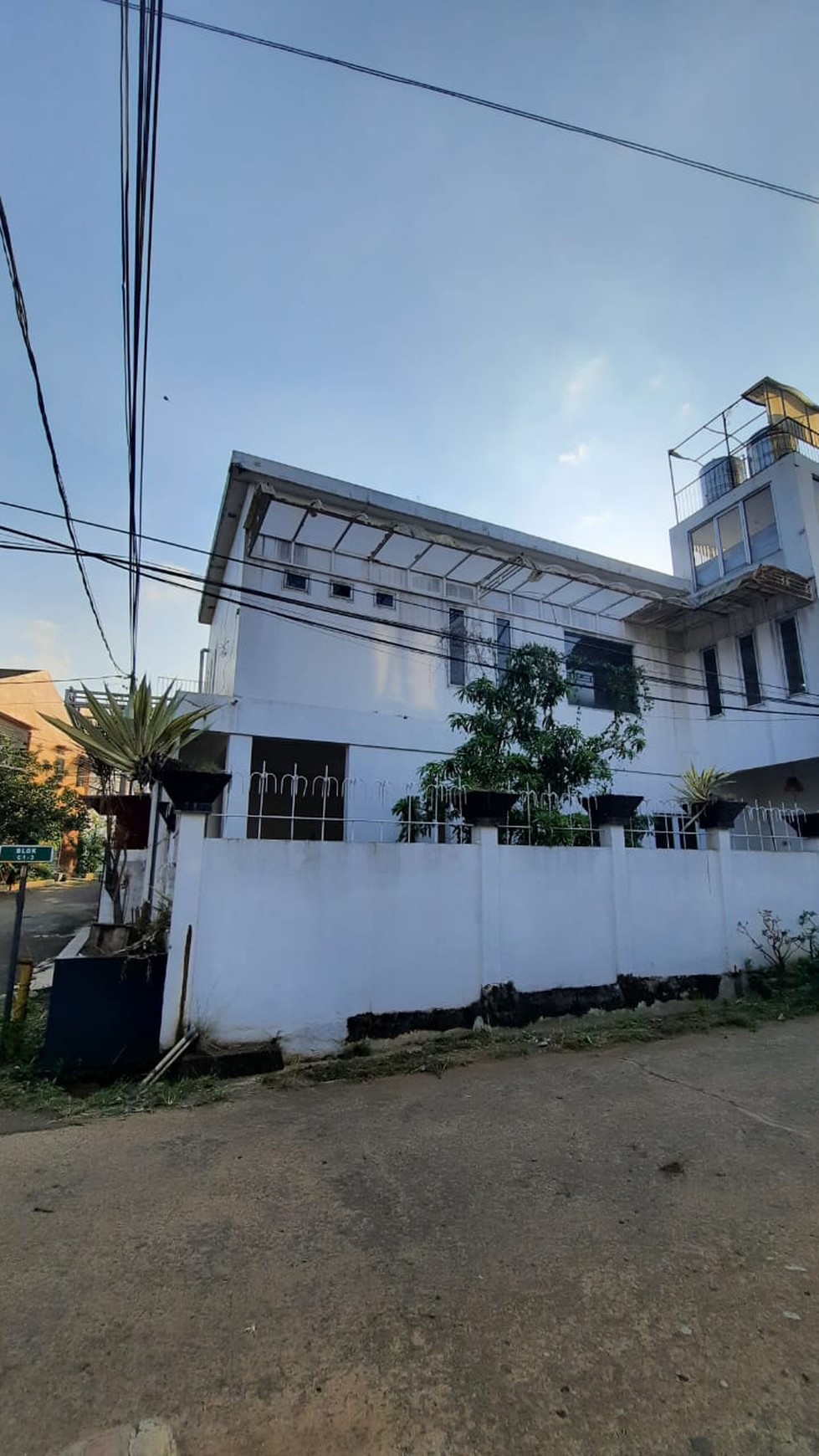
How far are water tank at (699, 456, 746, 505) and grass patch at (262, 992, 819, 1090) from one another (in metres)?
10.5

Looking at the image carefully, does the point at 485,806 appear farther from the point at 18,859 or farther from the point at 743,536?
the point at 743,536

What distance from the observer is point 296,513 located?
31.9ft

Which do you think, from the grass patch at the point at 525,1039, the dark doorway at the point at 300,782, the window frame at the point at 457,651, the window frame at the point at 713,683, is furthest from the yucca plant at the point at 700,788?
the window frame at the point at 713,683

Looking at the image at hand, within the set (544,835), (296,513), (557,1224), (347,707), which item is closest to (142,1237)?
(557,1224)

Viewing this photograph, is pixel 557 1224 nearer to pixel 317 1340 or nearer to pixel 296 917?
pixel 317 1340

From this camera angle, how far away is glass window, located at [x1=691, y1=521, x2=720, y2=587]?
13125 millimetres

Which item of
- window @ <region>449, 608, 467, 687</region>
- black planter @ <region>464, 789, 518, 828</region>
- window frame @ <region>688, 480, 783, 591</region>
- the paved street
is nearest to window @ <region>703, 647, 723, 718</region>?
window frame @ <region>688, 480, 783, 591</region>

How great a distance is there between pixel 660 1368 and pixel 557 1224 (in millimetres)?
805

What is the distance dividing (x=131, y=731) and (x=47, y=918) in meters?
11.3

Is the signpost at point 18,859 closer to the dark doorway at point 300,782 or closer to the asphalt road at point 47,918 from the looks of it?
the asphalt road at point 47,918

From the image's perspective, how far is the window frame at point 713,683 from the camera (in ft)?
42.0

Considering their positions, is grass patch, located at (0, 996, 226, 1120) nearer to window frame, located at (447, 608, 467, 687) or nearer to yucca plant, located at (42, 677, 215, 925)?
yucca plant, located at (42, 677, 215, 925)

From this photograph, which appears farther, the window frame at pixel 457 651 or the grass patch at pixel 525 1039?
the window frame at pixel 457 651

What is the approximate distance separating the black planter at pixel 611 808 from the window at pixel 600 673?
485 cm
